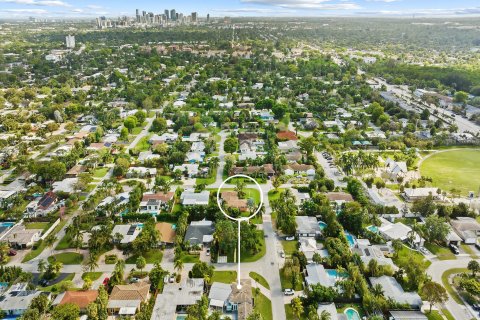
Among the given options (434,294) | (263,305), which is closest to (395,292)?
(434,294)

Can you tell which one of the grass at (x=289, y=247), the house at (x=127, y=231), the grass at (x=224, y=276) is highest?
the house at (x=127, y=231)

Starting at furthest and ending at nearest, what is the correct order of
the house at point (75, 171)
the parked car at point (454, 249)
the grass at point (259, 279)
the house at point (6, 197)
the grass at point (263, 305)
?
the house at point (75, 171)
the house at point (6, 197)
the parked car at point (454, 249)
the grass at point (259, 279)
the grass at point (263, 305)

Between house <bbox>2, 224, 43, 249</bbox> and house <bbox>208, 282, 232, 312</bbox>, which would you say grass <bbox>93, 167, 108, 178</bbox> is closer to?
house <bbox>2, 224, 43, 249</bbox>

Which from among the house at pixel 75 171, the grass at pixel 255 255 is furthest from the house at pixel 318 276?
the house at pixel 75 171

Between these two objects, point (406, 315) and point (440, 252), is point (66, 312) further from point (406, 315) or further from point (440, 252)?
point (440, 252)

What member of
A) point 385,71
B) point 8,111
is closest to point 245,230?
point 8,111

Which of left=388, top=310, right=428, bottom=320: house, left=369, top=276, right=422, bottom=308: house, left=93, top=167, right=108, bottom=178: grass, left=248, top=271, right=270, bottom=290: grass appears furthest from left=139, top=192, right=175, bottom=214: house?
left=388, top=310, right=428, bottom=320: house

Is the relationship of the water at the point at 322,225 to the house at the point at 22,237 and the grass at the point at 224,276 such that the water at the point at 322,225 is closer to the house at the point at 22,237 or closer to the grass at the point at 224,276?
the grass at the point at 224,276

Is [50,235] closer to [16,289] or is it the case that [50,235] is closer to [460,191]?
[16,289]
